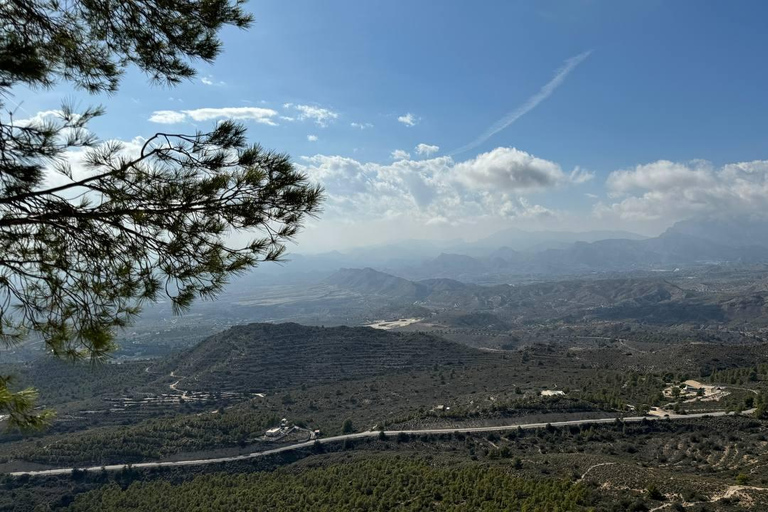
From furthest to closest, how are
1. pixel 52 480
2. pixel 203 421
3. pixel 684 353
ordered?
pixel 684 353 → pixel 203 421 → pixel 52 480

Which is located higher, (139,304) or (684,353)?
(139,304)

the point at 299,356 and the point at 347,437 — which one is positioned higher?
the point at 347,437

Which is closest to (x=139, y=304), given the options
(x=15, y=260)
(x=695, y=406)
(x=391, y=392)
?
(x=15, y=260)

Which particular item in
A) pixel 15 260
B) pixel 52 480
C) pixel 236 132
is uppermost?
pixel 236 132

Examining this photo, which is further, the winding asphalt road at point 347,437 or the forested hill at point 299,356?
the forested hill at point 299,356

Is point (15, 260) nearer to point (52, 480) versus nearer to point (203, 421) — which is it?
point (52, 480)

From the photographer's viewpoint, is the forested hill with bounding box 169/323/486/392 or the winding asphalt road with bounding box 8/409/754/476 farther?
the forested hill with bounding box 169/323/486/392

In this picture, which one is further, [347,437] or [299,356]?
[299,356]

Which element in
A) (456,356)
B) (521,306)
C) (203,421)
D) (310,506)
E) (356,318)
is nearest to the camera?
(310,506)
